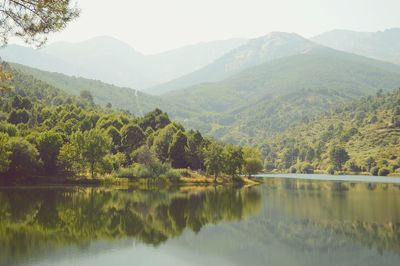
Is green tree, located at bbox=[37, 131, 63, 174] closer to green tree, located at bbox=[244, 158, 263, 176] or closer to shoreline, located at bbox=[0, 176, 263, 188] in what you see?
shoreline, located at bbox=[0, 176, 263, 188]

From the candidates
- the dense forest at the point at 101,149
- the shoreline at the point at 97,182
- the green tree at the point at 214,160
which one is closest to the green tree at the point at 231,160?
the dense forest at the point at 101,149

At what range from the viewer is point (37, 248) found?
38.9 meters

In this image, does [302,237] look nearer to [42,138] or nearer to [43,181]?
[43,181]

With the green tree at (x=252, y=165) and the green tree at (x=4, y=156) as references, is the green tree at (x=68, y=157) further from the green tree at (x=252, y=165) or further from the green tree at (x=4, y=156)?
the green tree at (x=252, y=165)

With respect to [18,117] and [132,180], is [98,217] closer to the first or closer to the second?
[132,180]

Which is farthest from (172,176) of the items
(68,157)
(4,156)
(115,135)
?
(4,156)

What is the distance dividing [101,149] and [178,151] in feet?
92.9

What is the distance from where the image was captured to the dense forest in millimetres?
102812

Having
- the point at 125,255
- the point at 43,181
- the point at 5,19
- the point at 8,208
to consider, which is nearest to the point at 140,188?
the point at 43,181

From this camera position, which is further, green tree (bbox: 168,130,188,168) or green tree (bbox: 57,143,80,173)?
green tree (bbox: 168,130,188,168)

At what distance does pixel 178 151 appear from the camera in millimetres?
135500

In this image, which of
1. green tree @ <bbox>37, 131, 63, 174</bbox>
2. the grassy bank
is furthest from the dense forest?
the grassy bank

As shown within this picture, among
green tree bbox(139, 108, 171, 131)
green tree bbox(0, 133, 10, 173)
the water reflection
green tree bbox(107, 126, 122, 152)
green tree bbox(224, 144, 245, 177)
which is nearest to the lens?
the water reflection

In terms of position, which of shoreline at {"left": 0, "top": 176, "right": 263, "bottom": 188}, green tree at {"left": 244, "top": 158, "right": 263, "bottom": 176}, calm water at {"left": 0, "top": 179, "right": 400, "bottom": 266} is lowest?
calm water at {"left": 0, "top": 179, "right": 400, "bottom": 266}
